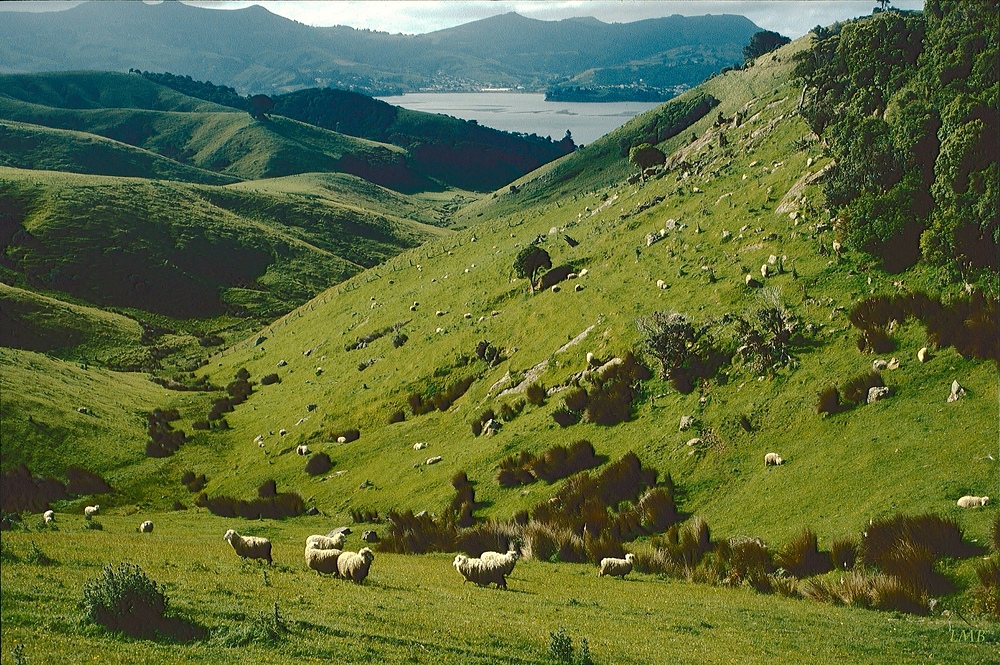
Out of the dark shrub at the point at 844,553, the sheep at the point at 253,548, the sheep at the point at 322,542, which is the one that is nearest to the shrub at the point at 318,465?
the sheep at the point at 322,542

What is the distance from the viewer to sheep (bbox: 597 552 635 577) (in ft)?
64.7

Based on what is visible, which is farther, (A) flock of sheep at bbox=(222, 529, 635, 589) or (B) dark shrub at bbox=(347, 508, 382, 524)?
(B) dark shrub at bbox=(347, 508, 382, 524)

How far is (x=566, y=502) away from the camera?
2448 cm

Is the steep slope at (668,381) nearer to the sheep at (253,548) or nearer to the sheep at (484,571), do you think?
the sheep at (484,571)

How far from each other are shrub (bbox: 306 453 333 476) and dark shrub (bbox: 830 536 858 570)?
25508mm

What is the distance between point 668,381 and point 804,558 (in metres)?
11.3

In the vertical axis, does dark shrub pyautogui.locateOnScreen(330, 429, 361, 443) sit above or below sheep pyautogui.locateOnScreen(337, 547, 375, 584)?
below

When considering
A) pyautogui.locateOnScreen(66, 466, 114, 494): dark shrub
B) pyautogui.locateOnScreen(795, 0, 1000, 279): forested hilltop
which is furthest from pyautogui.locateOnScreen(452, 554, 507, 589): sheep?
pyautogui.locateOnScreen(66, 466, 114, 494): dark shrub

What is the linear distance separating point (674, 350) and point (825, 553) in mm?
11945

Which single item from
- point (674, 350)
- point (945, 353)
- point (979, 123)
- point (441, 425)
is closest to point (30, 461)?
point (441, 425)

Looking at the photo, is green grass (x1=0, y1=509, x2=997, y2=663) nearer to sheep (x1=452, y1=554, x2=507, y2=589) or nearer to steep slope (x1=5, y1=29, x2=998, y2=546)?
sheep (x1=452, y1=554, x2=507, y2=589)

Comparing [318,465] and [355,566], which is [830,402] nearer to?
[355,566]

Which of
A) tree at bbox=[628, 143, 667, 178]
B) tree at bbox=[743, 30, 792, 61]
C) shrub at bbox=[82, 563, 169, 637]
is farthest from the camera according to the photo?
tree at bbox=[743, 30, 792, 61]

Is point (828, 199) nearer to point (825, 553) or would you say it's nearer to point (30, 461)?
point (825, 553)
